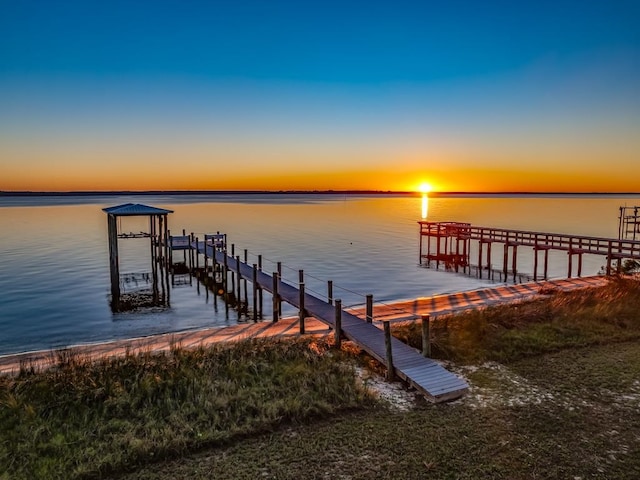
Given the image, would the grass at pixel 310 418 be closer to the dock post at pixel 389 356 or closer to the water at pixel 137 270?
the dock post at pixel 389 356

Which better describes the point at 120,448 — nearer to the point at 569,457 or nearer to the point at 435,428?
the point at 435,428

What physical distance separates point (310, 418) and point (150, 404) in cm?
294

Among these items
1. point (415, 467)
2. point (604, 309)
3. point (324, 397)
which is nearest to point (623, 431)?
point (415, 467)

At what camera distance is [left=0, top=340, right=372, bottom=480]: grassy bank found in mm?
6871

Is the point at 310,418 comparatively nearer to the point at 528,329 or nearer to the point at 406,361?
the point at 406,361

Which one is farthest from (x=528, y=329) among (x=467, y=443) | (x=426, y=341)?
(x=467, y=443)

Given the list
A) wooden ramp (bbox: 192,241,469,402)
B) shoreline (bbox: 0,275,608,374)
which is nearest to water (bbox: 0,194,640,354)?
shoreline (bbox: 0,275,608,374)

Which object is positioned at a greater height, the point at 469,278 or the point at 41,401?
the point at 41,401

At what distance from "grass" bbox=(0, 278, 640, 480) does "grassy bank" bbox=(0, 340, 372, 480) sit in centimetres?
3

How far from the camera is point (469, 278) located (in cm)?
2998

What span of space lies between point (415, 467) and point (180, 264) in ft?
102

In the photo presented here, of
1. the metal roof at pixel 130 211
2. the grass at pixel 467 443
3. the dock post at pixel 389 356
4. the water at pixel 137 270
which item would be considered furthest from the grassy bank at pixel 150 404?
the metal roof at pixel 130 211

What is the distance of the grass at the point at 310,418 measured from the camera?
21.5 ft

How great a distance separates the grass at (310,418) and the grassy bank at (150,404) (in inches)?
1.0
